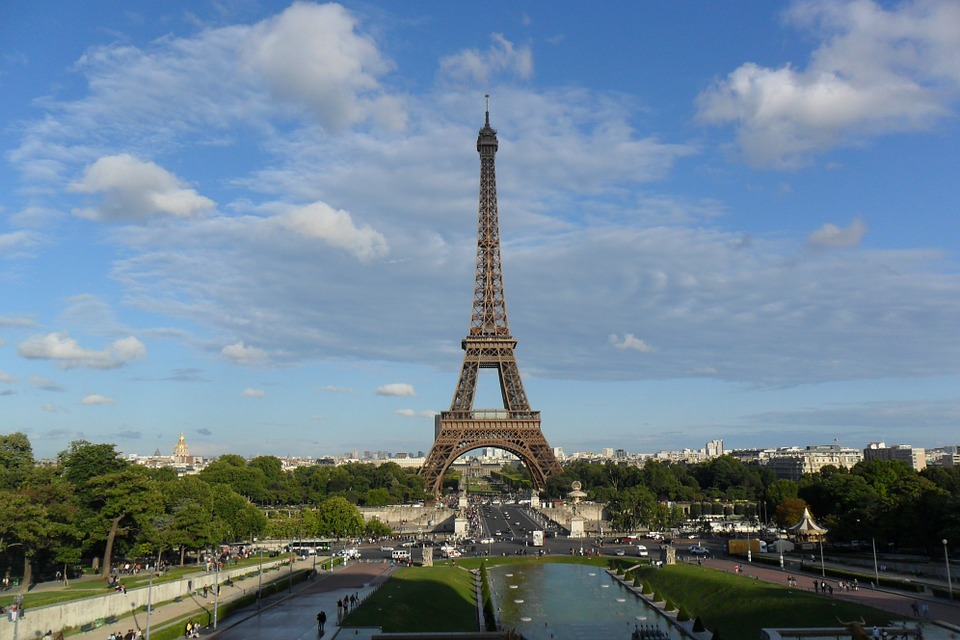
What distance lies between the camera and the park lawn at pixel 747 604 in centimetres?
3659

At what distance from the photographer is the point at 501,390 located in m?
111

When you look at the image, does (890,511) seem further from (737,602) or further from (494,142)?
(494,142)

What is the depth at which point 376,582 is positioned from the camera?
167 feet

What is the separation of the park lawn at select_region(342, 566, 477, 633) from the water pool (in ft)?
7.09

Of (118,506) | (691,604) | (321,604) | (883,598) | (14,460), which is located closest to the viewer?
(883,598)

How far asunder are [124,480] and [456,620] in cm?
2679

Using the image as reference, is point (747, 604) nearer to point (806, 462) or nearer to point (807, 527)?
point (807, 527)

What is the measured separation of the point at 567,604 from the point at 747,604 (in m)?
11.2

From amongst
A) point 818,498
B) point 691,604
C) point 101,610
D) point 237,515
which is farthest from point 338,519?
point 818,498

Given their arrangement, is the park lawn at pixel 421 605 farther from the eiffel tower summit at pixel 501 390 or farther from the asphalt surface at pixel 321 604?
the eiffel tower summit at pixel 501 390

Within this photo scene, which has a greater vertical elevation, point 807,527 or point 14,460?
point 14,460

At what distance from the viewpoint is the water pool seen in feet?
132

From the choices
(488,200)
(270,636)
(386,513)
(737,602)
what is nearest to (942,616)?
(737,602)

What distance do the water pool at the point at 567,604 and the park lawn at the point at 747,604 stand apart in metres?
2.64
